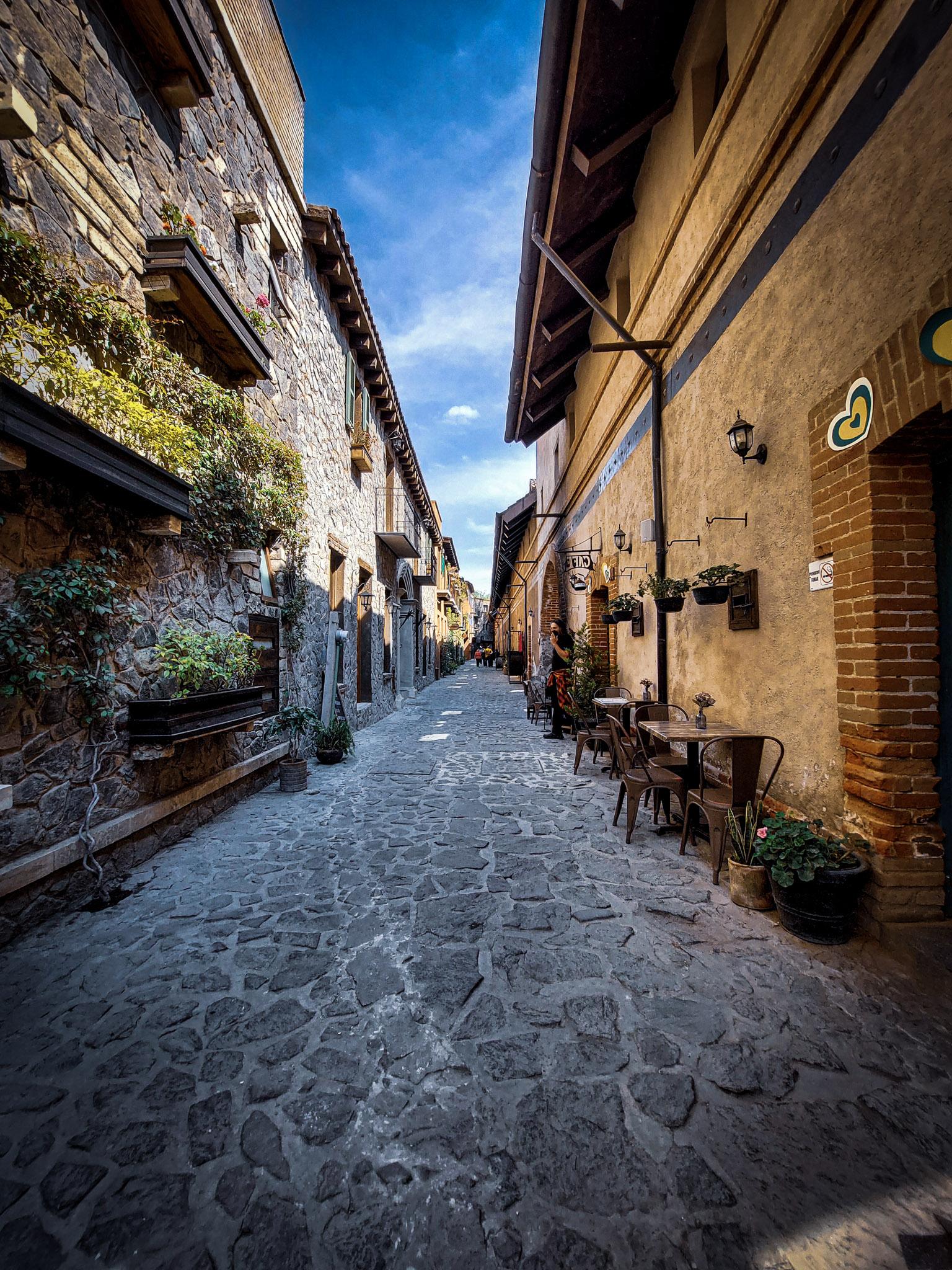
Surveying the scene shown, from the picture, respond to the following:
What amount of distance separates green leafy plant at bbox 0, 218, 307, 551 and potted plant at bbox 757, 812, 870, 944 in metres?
4.83

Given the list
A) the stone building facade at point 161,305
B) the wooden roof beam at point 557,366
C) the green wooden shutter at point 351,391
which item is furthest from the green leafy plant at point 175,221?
the wooden roof beam at point 557,366

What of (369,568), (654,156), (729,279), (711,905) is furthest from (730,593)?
(369,568)

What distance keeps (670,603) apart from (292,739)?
4684 millimetres

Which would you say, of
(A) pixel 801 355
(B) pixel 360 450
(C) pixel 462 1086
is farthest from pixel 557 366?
(C) pixel 462 1086

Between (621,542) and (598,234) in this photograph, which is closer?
(598,234)

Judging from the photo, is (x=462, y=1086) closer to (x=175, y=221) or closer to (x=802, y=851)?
(x=802, y=851)

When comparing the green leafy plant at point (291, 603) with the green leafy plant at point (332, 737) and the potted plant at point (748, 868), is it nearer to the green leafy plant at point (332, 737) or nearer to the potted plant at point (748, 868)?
the green leafy plant at point (332, 737)

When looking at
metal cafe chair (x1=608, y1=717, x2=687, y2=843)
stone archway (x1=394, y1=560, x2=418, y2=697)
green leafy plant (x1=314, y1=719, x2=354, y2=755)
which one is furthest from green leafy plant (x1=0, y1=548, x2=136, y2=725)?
stone archway (x1=394, y1=560, x2=418, y2=697)

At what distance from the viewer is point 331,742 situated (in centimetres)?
703

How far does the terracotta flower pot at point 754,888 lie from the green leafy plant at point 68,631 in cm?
422

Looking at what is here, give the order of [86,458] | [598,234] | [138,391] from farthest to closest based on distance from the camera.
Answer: [598,234], [138,391], [86,458]

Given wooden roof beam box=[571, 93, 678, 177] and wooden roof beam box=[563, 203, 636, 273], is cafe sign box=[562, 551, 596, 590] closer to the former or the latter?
wooden roof beam box=[563, 203, 636, 273]

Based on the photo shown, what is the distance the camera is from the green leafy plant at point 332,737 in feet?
22.9

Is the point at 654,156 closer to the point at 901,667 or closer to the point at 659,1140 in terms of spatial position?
the point at 901,667
